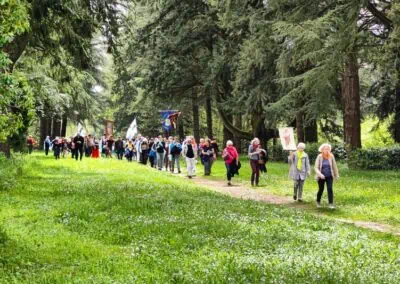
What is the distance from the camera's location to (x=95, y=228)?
961 cm

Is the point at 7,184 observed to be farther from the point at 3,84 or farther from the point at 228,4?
the point at 228,4

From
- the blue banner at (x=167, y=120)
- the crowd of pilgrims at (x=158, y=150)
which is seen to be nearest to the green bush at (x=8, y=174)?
the crowd of pilgrims at (x=158, y=150)

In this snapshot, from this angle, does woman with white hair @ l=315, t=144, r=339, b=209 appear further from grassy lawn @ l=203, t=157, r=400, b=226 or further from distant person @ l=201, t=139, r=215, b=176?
distant person @ l=201, t=139, r=215, b=176

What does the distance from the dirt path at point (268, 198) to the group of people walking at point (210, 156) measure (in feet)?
1.41

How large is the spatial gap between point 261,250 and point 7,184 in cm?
935

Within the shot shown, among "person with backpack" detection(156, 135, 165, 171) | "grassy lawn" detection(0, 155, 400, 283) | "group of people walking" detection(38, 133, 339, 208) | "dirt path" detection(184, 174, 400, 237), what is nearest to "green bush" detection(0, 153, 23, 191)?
"grassy lawn" detection(0, 155, 400, 283)

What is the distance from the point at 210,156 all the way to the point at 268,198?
29.9 ft

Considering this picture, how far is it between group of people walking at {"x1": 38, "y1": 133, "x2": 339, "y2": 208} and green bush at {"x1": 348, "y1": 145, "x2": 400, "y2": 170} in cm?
513

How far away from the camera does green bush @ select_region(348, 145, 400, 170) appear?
26.4 m

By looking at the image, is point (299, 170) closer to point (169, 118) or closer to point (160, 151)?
point (160, 151)

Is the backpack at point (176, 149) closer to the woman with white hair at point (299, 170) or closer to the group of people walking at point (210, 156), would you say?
the group of people walking at point (210, 156)

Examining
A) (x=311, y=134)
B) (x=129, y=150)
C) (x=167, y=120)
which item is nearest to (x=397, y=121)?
(x=311, y=134)

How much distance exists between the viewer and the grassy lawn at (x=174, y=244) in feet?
21.4

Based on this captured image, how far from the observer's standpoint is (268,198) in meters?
17.7
